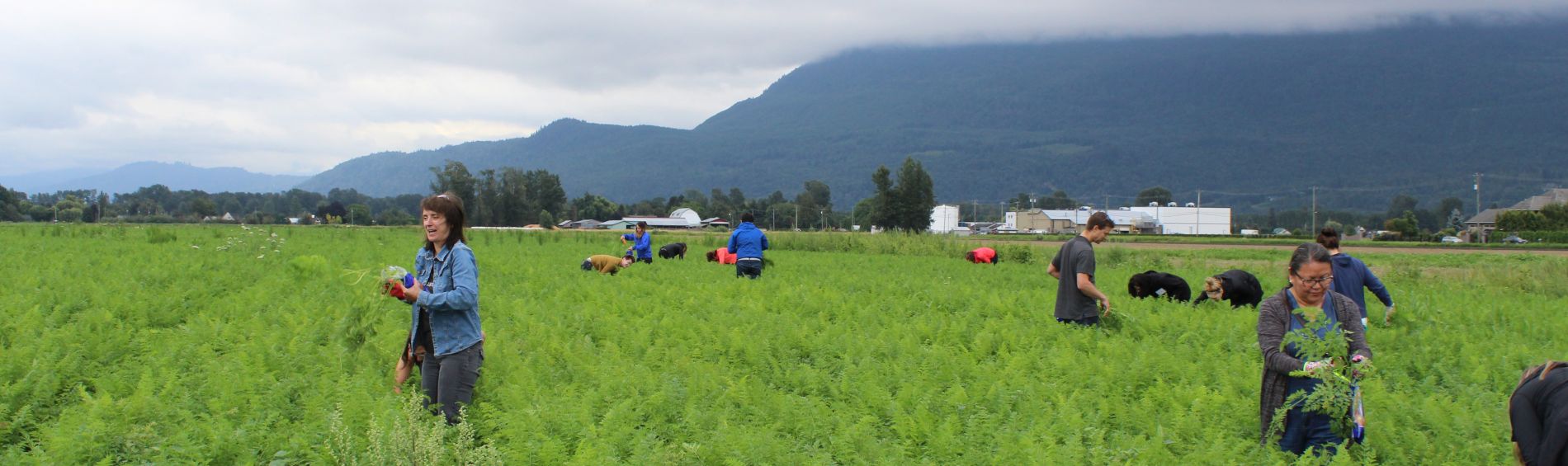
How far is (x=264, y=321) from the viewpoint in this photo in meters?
9.51

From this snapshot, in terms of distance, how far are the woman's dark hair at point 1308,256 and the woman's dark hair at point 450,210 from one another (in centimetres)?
491

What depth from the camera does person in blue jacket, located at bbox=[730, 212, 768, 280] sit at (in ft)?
52.4

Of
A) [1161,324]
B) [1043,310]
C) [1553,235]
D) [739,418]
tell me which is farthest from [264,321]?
[1553,235]

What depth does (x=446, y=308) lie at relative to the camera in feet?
18.4

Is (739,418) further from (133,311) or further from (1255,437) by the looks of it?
(133,311)

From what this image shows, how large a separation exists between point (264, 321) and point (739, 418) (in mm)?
6017

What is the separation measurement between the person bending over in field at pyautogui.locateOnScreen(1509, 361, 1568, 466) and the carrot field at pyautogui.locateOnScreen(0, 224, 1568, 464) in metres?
1.40

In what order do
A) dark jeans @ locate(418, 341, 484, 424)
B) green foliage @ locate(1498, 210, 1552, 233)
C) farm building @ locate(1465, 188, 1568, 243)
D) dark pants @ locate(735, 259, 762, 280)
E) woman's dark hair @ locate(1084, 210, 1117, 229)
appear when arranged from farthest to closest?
farm building @ locate(1465, 188, 1568, 243) < green foliage @ locate(1498, 210, 1552, 233) < dark pants @ locate(735, 259, 762, 280) < woman's dark hair @ locate(1084, 210, 1117, 229) < dark jeans @ locate(418, 341, 484, 424)

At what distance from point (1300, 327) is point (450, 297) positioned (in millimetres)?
4942

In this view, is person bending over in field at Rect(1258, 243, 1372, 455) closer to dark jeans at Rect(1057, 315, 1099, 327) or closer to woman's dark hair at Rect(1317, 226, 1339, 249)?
dark jeans at Rect(1057, 315, 1099, 327)

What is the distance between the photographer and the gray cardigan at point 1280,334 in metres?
5.14

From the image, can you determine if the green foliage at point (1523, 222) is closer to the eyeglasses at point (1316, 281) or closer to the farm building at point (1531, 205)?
the farm building at point (1531, 205)

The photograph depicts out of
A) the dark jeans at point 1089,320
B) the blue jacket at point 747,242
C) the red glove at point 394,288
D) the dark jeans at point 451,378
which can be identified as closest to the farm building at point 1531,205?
the blue jacket at point 747,242

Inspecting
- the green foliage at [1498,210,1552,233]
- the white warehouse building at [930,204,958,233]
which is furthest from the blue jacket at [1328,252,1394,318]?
the green foliage at [1498,210,1552,233]
